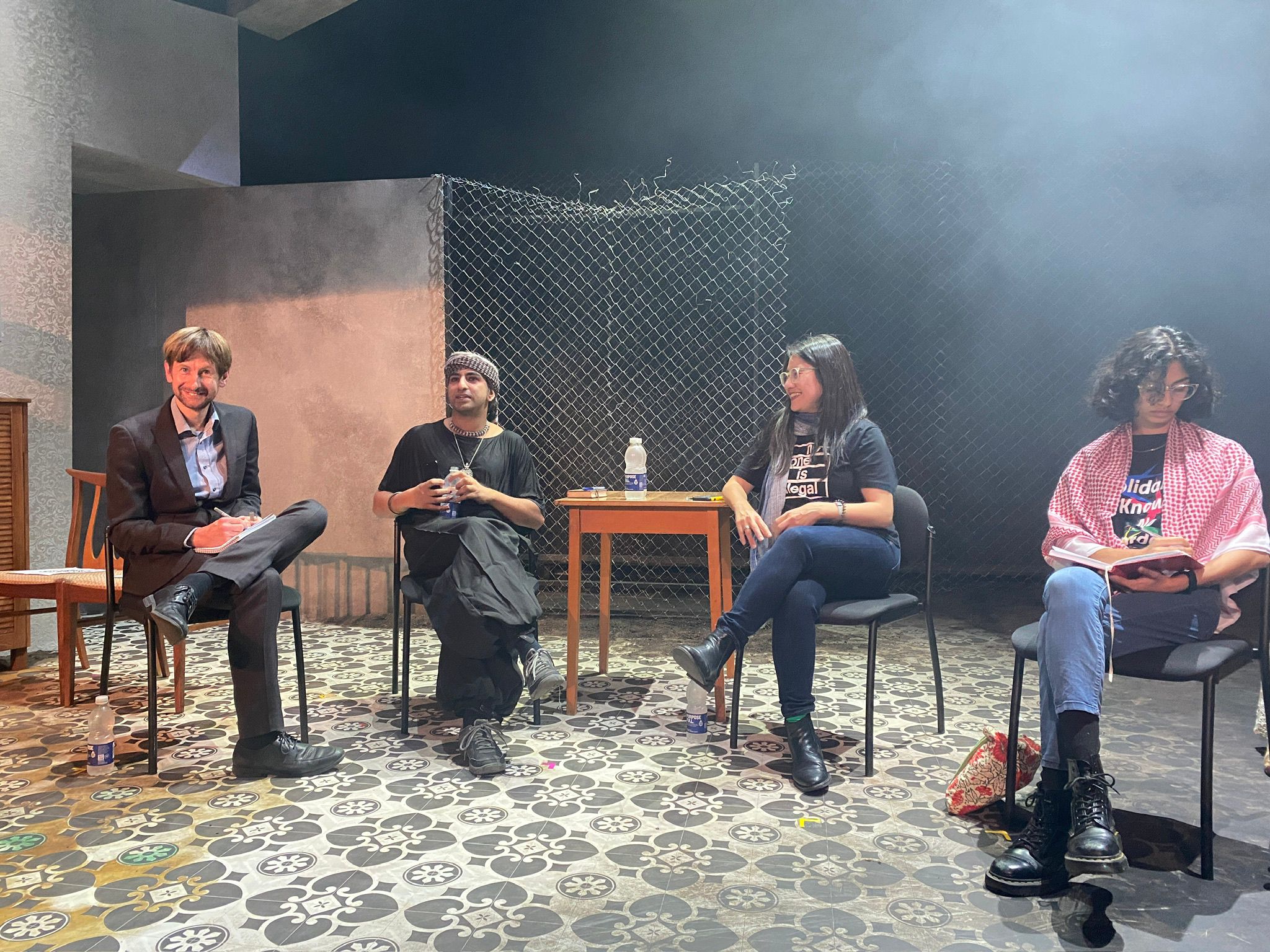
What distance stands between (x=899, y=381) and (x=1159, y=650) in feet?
13.1

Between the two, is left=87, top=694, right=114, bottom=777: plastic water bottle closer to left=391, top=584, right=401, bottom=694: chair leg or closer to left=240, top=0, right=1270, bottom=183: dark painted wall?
left=391, top=584, right=401, bottom=694: chair leg

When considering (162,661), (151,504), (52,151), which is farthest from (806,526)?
(52,151)

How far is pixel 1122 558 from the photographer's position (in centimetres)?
206

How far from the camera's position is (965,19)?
540 cm

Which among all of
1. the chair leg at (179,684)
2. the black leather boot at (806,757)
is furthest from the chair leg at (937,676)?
the chair leg at (179,684)

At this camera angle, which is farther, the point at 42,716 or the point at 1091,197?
the point at 1091,197

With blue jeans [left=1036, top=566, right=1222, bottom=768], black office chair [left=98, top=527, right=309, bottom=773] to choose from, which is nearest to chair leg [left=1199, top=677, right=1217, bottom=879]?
blue jeans [left=1036, top=566, right=1222, bottom=768]

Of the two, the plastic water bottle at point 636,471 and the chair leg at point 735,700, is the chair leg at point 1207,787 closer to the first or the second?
the chair leg at point 735,700

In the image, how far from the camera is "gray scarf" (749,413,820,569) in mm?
2854

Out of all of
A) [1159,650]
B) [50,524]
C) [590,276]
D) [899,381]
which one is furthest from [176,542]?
[899,381]

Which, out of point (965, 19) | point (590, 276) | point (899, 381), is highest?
point (965, 19)

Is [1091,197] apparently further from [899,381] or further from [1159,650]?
[1159,650]

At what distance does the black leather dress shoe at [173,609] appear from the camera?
2.28 metres

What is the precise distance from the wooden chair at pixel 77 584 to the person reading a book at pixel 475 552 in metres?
1.16
